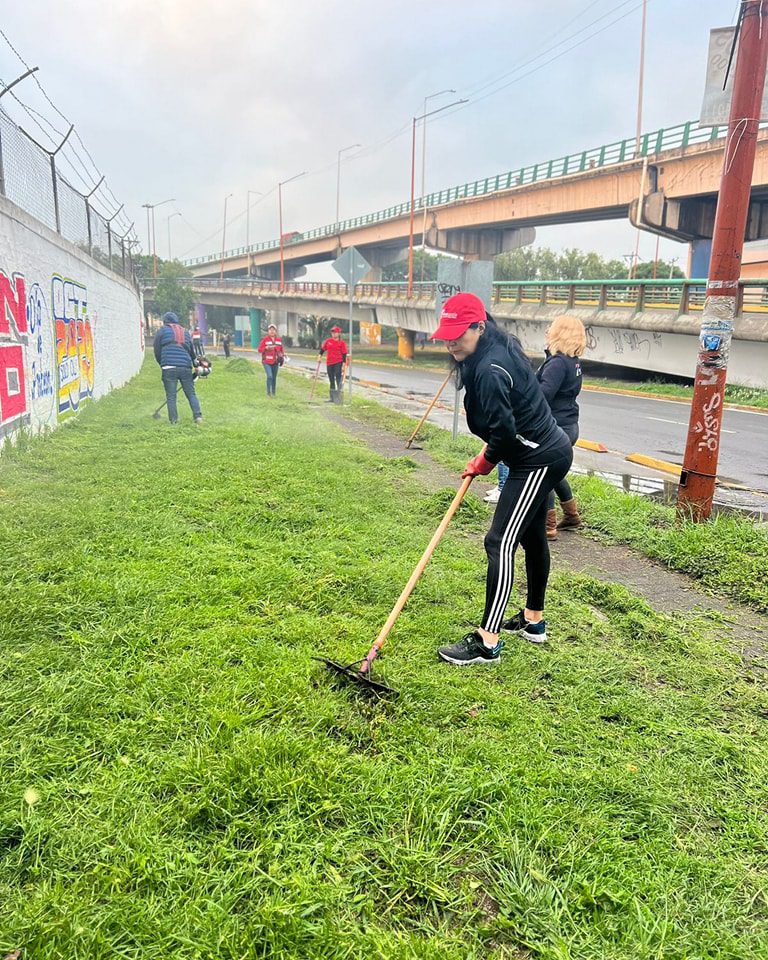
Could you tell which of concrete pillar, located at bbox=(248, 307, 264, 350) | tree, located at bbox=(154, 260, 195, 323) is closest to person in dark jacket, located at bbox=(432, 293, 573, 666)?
tree, located at bbox=(154, 260, 195, 323)

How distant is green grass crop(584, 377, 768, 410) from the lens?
56.6 feet

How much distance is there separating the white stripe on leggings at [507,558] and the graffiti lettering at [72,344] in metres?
8.80

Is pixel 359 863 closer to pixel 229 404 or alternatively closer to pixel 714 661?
pixel 714 661

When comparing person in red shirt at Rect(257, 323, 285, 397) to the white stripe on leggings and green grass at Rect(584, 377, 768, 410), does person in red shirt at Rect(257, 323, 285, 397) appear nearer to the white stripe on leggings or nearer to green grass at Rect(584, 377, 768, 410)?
green grass at Rect(584, 377, 768, 410)

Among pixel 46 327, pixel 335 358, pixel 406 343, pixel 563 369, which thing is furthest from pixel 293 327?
pixel 563 369

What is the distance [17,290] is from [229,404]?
19.5ft

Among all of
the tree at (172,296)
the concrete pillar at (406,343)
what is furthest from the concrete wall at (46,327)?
the tree at (172,296)

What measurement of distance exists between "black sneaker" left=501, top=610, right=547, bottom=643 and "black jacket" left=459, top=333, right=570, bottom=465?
3.16 feet

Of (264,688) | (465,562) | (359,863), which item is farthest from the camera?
(465,562)

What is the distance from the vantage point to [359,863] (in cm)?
202

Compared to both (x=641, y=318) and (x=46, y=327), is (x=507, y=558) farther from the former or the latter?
(x=641, y=318)

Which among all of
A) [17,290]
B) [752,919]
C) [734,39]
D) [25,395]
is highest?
[734,39]

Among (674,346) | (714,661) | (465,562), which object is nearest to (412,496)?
(465,562)

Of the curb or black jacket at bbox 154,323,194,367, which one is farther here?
the curb
